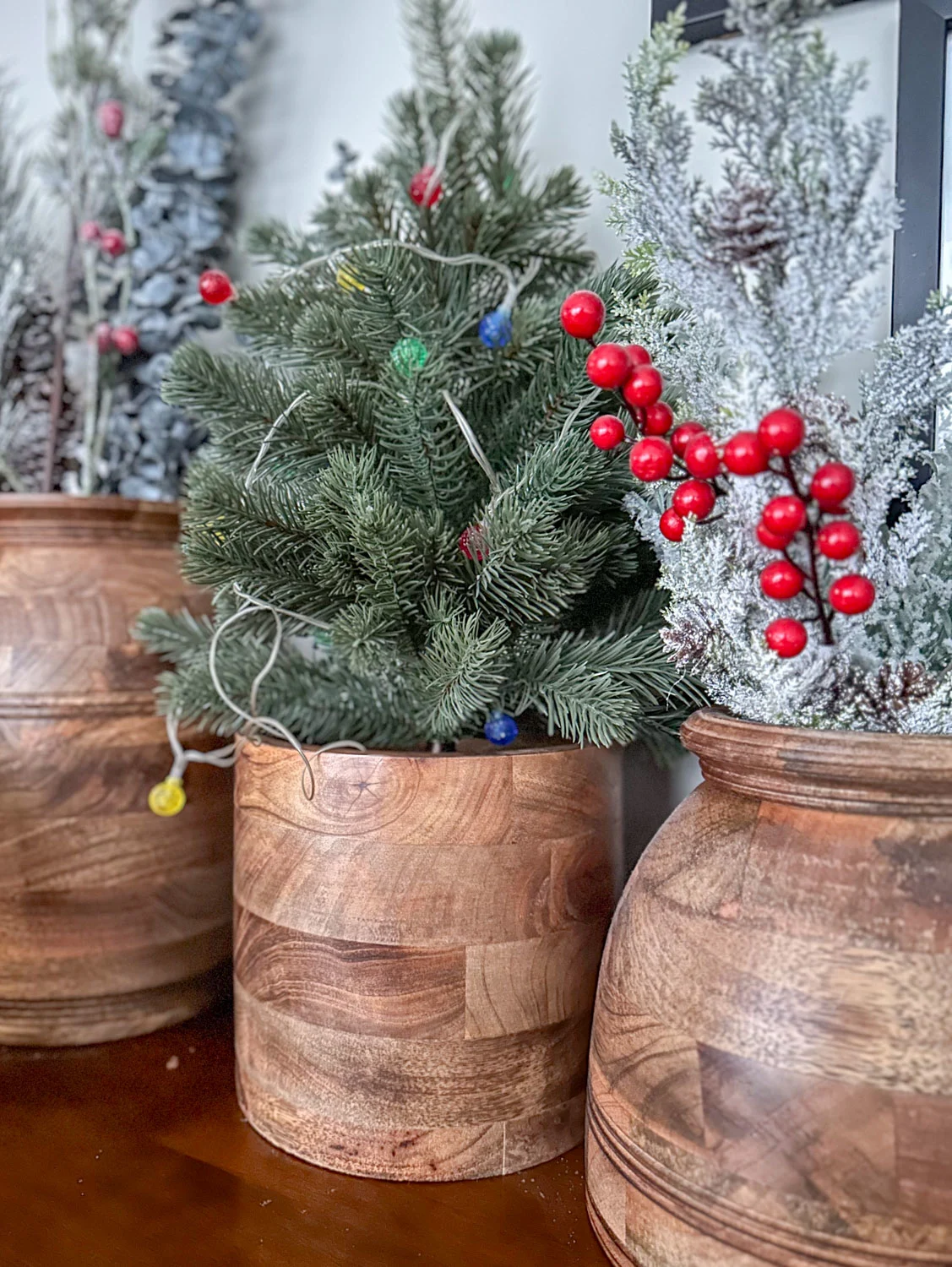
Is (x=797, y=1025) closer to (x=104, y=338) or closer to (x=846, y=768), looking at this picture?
(x=846, y=768)

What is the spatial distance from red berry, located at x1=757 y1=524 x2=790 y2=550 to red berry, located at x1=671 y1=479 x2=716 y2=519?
0.02 meters

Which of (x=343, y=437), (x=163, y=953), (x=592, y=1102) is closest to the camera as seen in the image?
(x=592, y=1102)

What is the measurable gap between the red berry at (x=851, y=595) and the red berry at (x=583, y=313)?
13 centimetres

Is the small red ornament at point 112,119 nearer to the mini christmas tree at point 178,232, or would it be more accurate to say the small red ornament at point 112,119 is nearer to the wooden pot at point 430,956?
the mini christmas tree at point 178,232

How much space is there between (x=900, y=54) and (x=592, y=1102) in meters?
0.53

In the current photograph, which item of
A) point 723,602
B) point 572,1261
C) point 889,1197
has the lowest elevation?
point 572,1261

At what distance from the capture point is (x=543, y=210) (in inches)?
25.1

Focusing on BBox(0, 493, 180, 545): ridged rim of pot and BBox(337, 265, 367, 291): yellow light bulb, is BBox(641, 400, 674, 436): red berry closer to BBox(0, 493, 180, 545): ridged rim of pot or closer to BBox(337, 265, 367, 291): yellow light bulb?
BBox(337, 265, 367, 291): yellow light bulb

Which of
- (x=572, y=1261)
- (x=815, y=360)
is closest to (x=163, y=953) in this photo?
(x=572, y=1261)

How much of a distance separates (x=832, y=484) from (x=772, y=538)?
1.0 inches

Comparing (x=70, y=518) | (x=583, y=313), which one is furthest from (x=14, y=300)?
(x=583, y=313)

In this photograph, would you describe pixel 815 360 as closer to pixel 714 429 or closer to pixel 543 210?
pixel 714 429

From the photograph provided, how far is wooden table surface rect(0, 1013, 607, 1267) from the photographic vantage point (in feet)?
1.52

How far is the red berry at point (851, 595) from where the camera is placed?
0.35 metres
